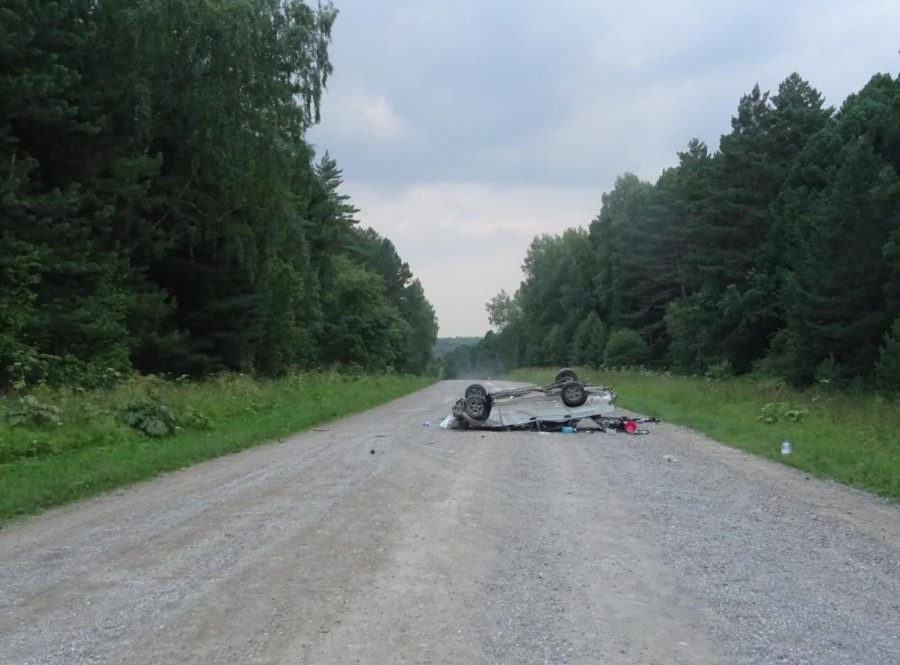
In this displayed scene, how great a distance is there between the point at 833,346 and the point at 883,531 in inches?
1141

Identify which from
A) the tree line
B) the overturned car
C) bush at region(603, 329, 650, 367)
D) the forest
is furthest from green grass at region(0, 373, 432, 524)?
bush at region(603, 329, 650, 367)

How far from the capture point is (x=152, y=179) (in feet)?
92.4

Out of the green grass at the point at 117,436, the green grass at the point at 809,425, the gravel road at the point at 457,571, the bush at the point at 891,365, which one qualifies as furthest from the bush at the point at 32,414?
the bush at the point at 891,365

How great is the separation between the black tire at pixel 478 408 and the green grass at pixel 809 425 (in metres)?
4.95

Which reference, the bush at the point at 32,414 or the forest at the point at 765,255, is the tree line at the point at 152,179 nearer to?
the bush at the point at 32,414

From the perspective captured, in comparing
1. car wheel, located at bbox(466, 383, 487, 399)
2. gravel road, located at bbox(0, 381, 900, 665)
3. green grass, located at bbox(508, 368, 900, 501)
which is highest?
car wheel, located at bbox(466, 383, 487, 399)

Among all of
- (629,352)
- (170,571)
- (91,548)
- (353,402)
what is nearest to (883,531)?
(170,571)

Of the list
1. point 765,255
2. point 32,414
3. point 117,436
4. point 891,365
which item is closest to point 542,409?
point 117,436

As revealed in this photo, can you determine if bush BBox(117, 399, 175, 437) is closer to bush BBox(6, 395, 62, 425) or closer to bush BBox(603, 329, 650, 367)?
bush BBox(6, 395, 62, 425)

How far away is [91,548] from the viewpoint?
744cm

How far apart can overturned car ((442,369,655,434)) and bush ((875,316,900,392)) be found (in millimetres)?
13494

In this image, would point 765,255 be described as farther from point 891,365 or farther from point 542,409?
point 542,409

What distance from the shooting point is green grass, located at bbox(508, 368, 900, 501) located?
477 inches

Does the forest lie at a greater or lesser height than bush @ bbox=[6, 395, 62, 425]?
greater
